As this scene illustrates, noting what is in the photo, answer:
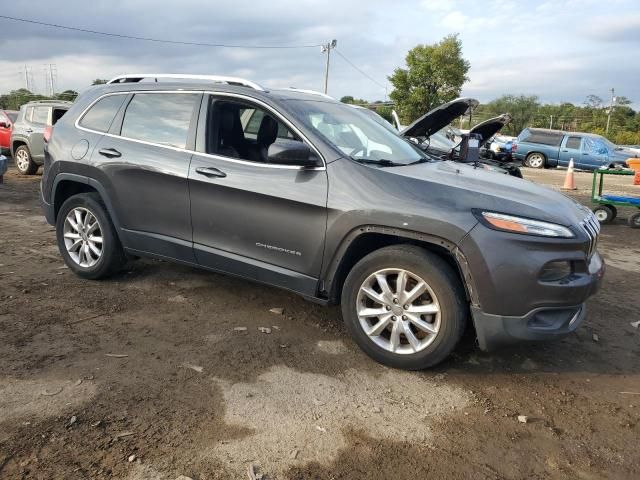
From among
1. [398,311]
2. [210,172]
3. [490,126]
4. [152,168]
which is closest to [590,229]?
[398,311]

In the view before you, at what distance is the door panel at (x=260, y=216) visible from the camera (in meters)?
3.59

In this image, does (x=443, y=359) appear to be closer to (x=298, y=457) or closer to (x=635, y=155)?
(x=298, y=457)

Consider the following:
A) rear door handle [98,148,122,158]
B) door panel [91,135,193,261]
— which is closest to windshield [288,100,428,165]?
door panel [91,135,193,261]

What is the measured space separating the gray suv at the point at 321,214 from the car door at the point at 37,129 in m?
8.20

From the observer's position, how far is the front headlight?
3094 mm

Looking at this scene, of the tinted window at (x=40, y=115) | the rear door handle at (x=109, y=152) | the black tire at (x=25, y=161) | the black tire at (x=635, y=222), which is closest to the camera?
the rear door handle at (x=109, y=152)

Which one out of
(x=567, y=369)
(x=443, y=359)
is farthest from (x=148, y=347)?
(x=567, y=369)

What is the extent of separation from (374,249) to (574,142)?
19.9 metres

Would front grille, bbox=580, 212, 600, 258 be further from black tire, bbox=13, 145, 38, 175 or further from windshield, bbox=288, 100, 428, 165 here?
black tire, bbox=13, 145, 38, 175

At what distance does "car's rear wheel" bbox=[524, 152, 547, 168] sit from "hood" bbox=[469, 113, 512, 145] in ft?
42.0

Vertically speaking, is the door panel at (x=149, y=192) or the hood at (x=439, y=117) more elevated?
the hood at (x=439, y=117)

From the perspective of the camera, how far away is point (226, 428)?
2748 mm

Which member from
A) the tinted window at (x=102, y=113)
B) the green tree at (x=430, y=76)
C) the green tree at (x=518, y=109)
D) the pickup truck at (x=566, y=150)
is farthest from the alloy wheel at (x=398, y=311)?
the green tree at (x=518, y=109)

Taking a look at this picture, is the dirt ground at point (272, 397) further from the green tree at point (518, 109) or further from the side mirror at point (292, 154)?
the green tree at point (518, 109)
